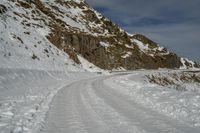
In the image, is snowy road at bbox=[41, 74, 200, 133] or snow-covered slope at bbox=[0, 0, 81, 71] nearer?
snowy road at bbox=[41, 74, 200, 133]

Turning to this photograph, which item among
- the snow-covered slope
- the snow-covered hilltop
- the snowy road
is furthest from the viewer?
the snow-covered hilltop

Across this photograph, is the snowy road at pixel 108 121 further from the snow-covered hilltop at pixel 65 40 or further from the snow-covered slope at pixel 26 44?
the snow-covered slope at pixel 26 44

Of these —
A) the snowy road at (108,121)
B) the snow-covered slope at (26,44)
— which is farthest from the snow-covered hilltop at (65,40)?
the snowy road at (108,121)

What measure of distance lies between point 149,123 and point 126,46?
9194 cm

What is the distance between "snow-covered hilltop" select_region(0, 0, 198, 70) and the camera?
49.0m

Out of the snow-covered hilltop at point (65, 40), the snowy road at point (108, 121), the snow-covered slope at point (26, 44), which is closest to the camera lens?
the snowy road at point (108, 121)

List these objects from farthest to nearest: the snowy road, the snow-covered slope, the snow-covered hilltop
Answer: the snow-covered hilltop < the snow-covered slope < the snowy road

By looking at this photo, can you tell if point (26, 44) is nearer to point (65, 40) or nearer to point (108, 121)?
point (65, 40)

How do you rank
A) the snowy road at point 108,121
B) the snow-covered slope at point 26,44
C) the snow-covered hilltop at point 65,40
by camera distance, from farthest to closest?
the snow-covered hilltop at point 65,40
the snow-covered slope at point 26,44
the snowy road at point 108,121

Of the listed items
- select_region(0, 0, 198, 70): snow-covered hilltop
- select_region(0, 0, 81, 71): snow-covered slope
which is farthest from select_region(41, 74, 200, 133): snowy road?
select_region(0, 0, 81, 71): snow-covered slope

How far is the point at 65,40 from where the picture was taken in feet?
242

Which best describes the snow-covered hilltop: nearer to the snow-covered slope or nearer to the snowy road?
the snow-covered slope

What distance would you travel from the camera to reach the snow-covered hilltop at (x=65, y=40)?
48994 millimetres

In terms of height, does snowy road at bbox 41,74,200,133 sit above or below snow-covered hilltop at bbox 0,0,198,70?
below
